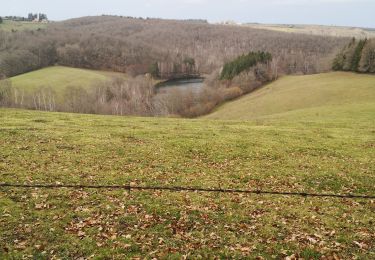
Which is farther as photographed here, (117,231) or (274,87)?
(274,87)

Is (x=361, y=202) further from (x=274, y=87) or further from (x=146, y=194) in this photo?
(x=274, y=87)

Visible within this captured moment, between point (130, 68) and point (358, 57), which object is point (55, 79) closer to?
point (130, 68)

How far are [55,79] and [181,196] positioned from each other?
4693 inches

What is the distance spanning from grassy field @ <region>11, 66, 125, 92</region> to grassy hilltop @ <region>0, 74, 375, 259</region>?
89.0 m

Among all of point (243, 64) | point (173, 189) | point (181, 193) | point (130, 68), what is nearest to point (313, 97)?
point (243, 64)

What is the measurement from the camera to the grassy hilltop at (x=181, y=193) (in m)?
13.0

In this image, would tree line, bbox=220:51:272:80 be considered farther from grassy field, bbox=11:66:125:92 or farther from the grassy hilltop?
the grassy hilltop

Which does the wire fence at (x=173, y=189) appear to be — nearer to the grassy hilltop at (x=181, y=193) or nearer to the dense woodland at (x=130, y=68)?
the grassy hilltop at (x=181, y=193)

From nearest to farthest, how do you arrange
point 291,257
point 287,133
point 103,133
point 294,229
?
point 291,257 → point 294,229 → point 103,133 → point 287,133

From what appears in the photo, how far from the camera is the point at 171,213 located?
608 inches

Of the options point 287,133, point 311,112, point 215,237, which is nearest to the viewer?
→ point 215,237

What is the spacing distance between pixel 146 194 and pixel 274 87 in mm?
90068

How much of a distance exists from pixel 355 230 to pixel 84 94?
10428 centimetres

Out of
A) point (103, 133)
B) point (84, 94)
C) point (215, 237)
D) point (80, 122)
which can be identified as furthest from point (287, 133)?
point (84, 94)
